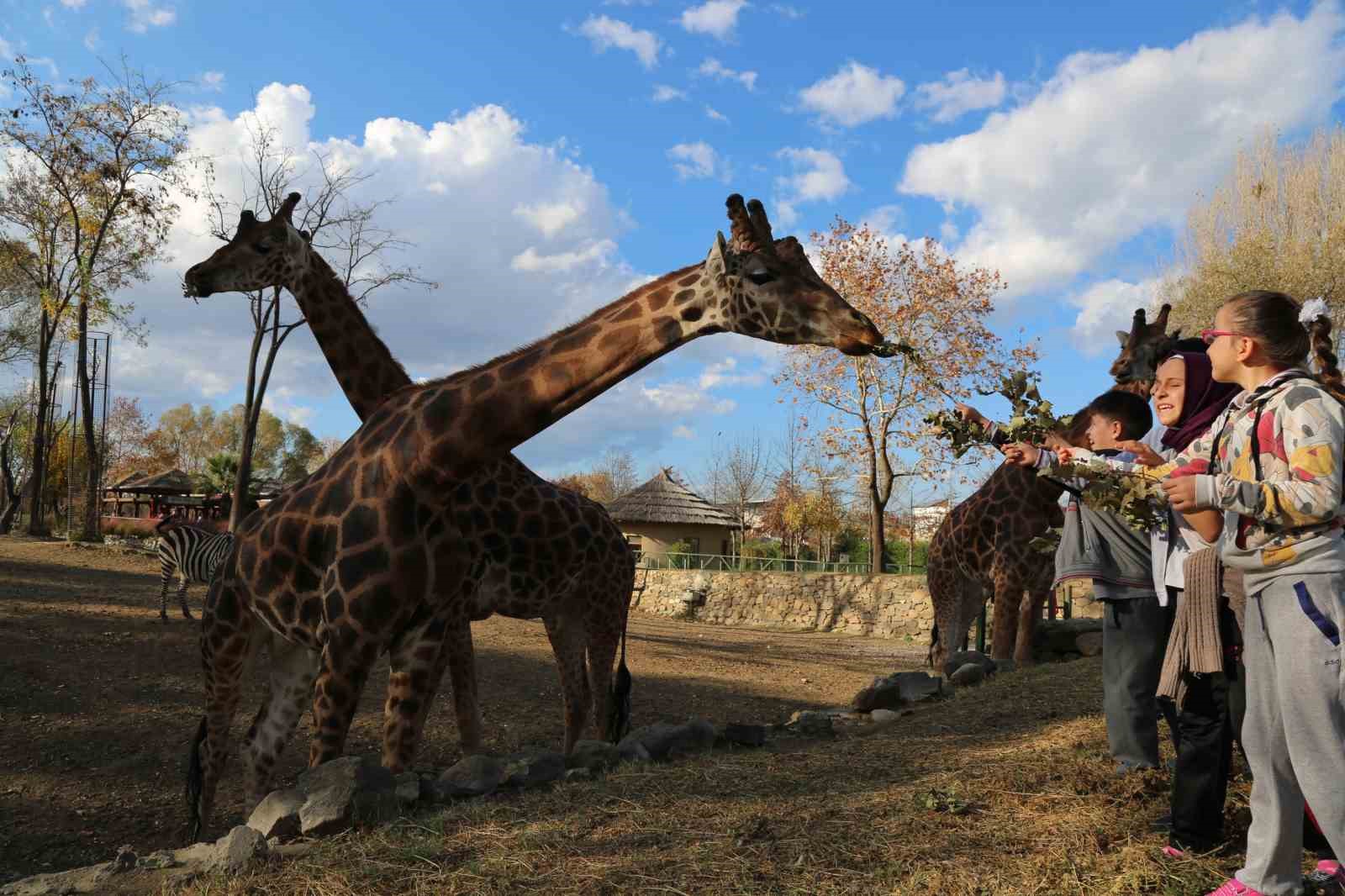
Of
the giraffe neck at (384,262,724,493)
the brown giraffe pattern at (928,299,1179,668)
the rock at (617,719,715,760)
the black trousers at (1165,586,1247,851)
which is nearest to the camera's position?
the black trousers at (1165,586,1247,851)

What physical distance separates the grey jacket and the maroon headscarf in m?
0.70

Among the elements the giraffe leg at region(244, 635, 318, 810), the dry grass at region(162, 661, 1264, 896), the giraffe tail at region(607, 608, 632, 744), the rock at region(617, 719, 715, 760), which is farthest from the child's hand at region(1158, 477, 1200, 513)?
the giraffe tail at region(607, 608, 632, 744)

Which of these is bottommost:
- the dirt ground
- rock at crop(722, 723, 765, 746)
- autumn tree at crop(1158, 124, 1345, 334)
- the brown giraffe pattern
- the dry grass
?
the dirt ground

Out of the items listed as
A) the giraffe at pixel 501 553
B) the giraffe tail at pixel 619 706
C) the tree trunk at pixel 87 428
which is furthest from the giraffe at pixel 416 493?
the tree trunk at pixel 87 428

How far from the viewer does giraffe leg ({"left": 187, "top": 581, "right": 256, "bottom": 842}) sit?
4.86 metres

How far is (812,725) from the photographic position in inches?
274

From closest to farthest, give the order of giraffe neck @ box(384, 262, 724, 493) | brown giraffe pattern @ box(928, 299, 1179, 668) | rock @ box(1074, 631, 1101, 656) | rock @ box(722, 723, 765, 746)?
giraffe neck @ box(384, 262, 724, 493), rock @ box(722, 723, 765, 746), brown giraffe pattern @ box(928, 299, 1179, 668), rock @ box(1074, 631, 1101, 656)

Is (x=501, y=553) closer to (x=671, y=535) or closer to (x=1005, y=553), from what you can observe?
(x=1005, y=553)

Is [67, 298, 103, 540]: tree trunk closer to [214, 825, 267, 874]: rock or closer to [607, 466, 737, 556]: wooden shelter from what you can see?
[607, 466, 737, 556]: wooden shelter

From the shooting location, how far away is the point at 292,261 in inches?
248

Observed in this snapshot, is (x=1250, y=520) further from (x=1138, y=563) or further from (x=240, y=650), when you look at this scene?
(x=240, y=650)

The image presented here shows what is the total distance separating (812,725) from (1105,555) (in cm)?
316

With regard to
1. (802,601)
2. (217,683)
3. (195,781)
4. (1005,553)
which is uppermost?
(1005,553)

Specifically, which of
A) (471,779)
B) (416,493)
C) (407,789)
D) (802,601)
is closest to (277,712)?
(407,789)
